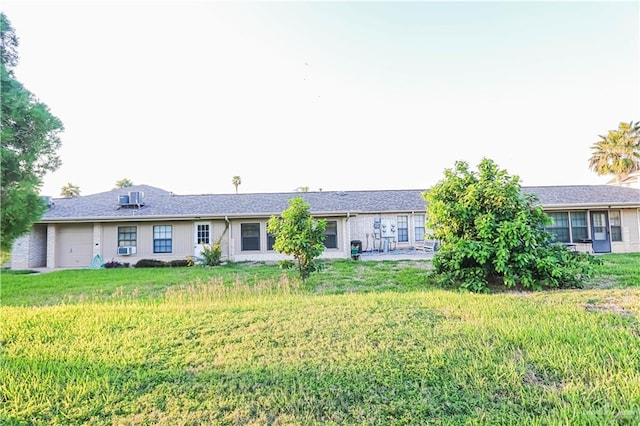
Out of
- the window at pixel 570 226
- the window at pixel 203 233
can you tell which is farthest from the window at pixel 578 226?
the window at pixel 203 233

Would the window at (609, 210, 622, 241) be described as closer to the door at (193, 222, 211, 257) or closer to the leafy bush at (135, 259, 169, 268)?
the door at (193, 222, 211, 257)

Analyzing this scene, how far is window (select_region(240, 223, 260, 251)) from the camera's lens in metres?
15.4

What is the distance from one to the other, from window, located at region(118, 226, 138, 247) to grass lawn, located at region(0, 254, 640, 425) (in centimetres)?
933

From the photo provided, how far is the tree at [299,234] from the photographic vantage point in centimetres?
813

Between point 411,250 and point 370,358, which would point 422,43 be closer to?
point 411,250

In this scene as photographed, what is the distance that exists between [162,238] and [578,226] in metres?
21.6

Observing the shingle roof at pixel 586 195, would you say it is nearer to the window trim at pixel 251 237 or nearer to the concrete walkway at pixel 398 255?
the concrete walkway at pixel 398 255

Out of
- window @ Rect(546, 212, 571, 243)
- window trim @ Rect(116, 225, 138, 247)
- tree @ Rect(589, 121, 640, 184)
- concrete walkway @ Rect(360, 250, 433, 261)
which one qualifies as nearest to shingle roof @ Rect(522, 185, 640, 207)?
window @ Rect(546, 212, 571, 243)

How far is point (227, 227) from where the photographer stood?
1537 centimetres

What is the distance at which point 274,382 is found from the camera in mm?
3021

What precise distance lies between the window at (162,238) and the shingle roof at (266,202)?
82 centimetres

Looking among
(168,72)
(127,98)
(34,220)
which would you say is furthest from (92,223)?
(34,220)

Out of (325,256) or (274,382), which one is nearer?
(274,382)

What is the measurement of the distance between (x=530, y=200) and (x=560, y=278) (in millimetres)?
1944
